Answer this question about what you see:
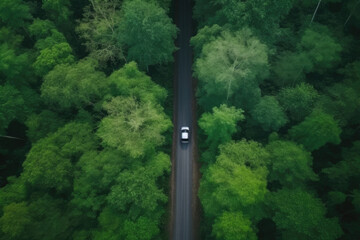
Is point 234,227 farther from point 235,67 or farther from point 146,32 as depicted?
point 146,32

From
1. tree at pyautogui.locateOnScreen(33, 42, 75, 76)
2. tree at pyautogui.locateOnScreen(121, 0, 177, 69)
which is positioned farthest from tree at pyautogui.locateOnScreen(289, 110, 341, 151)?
tree at pyautogui.locateOnScreen(33, 42, 75, 76)

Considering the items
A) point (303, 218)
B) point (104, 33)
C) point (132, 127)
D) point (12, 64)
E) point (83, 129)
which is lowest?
point (303, 218)

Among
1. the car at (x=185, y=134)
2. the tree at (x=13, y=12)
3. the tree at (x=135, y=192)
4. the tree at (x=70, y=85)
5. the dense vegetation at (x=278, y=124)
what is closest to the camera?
the dense vegetation at (x=278, y=124)

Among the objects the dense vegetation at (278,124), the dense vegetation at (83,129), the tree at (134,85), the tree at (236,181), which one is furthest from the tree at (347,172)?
the tree at (134,85)

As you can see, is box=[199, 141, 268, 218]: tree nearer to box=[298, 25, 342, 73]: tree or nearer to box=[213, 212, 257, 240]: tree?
box=[213, 212, 257, 240]: tree

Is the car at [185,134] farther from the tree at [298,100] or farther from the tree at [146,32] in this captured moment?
the tree at [298,100]

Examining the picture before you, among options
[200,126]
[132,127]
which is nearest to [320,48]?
[200,126]

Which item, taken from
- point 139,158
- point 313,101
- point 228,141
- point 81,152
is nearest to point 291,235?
point 228,141
